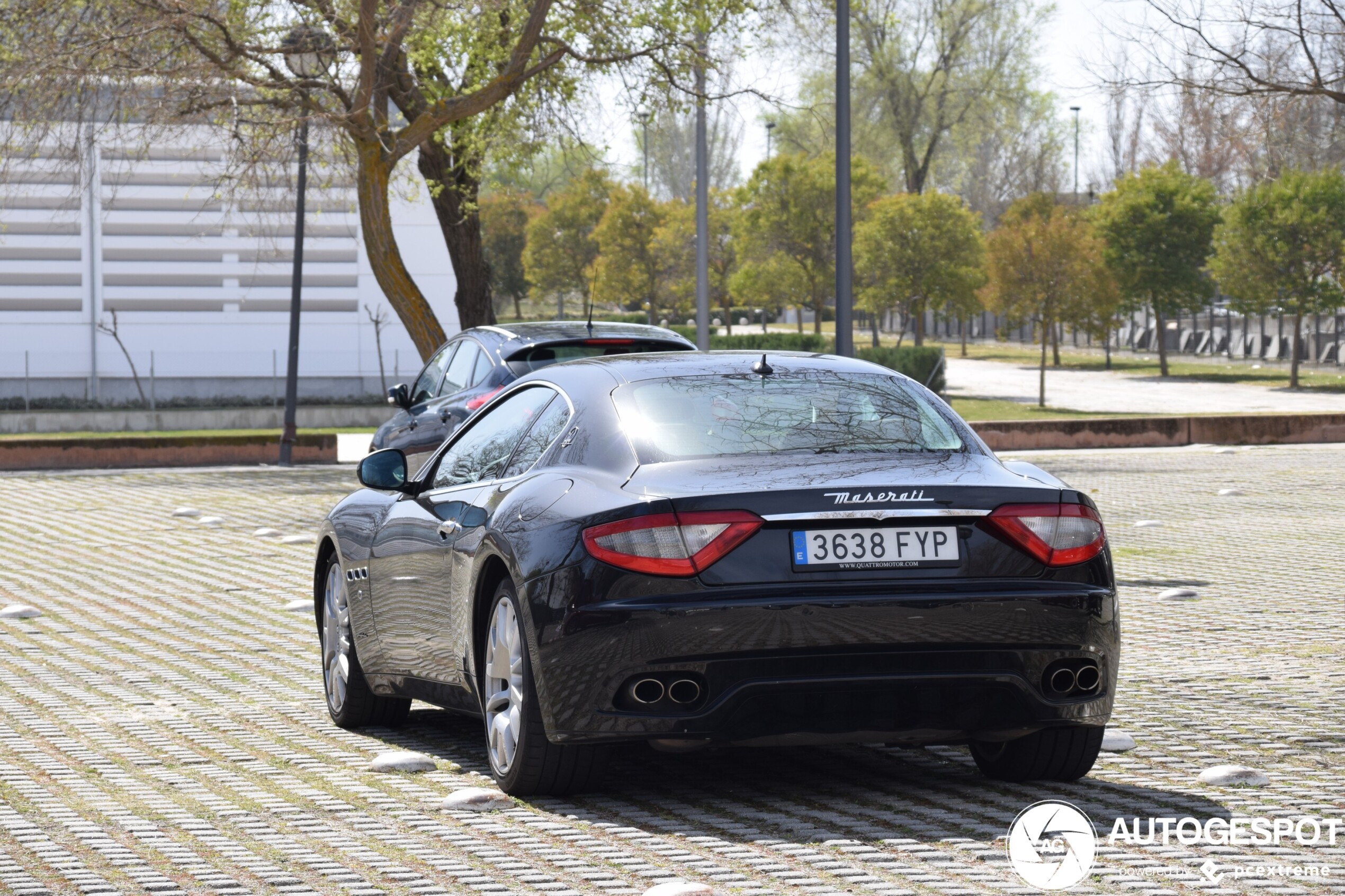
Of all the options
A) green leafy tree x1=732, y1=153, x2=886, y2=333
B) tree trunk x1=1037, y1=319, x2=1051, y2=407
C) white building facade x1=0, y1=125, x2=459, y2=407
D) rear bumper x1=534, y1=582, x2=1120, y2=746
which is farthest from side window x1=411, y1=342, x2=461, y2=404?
green leafy tree x1=732, y1=153, x2=886, y2=333

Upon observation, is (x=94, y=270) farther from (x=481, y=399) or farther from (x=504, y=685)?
(x=504, y=685)

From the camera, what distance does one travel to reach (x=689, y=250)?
2741 inches

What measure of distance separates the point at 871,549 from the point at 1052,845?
0.91m

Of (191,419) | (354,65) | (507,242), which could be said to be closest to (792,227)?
(191,419)

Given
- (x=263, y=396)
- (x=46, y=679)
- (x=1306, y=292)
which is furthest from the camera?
(x=1306, y=292)

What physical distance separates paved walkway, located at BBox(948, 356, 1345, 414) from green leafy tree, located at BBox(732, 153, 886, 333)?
17.3 feet

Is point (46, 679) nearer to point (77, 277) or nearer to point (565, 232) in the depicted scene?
point (77, 277)

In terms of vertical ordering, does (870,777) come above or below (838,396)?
below

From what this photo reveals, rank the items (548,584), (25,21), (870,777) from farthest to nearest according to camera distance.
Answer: (25,21) < (870,777) < (548,584)

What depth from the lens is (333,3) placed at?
2316 cm

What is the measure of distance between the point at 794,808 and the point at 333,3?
19234mm

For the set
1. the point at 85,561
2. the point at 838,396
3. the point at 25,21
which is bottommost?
the point at 85,561

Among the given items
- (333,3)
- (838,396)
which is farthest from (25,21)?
(838,396)

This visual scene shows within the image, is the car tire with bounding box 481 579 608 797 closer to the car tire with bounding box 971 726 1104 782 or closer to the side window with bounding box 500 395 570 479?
the side window with bounding box 500 395 570 479
